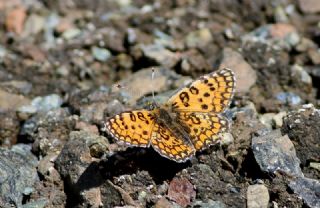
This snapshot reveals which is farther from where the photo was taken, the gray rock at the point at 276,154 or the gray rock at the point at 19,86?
the gray rock at the point at 19,86

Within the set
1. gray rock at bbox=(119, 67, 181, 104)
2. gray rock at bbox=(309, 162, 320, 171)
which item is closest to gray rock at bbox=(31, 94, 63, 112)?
gray rock at bbox=(119, 67, 181, 104)

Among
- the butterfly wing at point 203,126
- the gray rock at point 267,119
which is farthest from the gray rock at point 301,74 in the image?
the butterfly wing at point 203,126

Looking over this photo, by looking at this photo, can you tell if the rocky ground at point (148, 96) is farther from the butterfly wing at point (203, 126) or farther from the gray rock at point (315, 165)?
the butterfly wing at point (203, 126)

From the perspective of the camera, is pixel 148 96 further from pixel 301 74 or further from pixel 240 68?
pixel 301 74

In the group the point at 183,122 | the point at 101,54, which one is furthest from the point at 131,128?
the point at 101,54

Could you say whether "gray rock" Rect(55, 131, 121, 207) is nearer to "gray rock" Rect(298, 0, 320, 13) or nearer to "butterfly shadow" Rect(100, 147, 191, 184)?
"butterfly shadow" Rect(100, 147, 191, 184)
